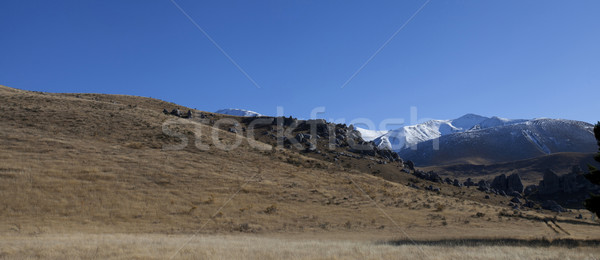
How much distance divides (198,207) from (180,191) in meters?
3.91

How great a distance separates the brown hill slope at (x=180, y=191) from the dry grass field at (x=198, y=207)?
13 centimetres

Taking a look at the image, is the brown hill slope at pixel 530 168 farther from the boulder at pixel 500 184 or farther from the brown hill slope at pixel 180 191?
the brown hill slope at pixel 180 191

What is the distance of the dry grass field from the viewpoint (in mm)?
17188

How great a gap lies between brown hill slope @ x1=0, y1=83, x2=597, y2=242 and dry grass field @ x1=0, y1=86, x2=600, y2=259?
135mm

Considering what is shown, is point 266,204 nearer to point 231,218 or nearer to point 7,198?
point 231,218

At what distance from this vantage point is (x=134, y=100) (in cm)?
8844

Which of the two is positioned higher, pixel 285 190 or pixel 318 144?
pixel 318 144

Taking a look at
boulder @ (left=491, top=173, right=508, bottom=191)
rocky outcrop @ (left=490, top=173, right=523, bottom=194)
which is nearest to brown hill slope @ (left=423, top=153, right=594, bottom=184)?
boulder @ (left=491, top=173, right=508, bottom=191)

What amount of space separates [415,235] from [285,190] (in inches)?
616

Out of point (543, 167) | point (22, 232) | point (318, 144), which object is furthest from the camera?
point (543, 167)

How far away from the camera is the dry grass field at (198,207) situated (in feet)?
56.4

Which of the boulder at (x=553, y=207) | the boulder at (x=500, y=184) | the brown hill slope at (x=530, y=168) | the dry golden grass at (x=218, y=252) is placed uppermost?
the brown hill slope at (x=530, y=168)

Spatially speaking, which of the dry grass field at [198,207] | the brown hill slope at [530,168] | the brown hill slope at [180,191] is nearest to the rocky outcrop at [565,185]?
the dry grass field at [198,207]

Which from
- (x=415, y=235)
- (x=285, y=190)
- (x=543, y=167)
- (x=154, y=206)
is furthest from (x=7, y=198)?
(x=543, y=167)
